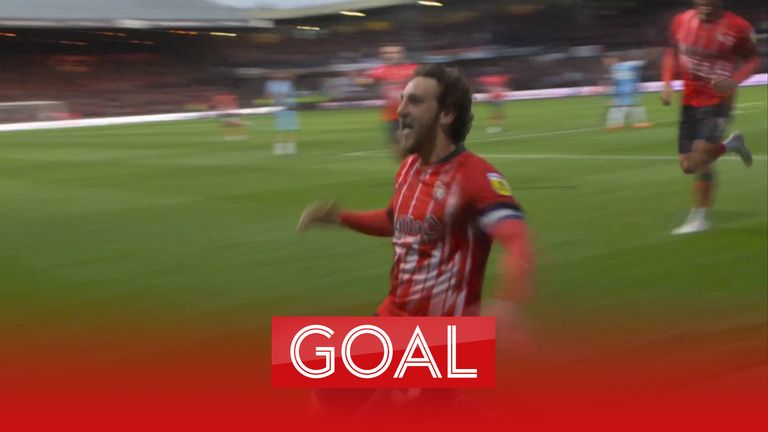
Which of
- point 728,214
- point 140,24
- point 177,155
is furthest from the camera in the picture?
point 140,24

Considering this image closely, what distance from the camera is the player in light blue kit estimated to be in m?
21.5

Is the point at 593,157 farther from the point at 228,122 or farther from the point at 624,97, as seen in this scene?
the point at 228,122

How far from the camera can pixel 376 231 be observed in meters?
3.66

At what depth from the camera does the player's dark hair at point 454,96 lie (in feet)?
10.3

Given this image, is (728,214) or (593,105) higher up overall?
(728,214)

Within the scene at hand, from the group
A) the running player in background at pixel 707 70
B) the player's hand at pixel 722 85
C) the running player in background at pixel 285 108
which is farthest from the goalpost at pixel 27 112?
the player's hand at pixel 722 85

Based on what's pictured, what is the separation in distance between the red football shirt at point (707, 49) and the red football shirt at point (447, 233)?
5591 mm

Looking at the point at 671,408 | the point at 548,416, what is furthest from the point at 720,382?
the point at 548,416

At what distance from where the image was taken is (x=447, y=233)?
10.5 feet

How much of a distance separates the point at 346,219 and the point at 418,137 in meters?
0.57

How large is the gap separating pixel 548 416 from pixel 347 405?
5.71ft

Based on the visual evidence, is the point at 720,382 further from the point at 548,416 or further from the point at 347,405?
the point at 347,405

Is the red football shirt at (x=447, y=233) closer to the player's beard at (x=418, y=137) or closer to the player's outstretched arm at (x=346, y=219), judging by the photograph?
the player's beard at (x=418, y=137)

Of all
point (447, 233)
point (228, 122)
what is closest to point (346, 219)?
point (447, 233)
